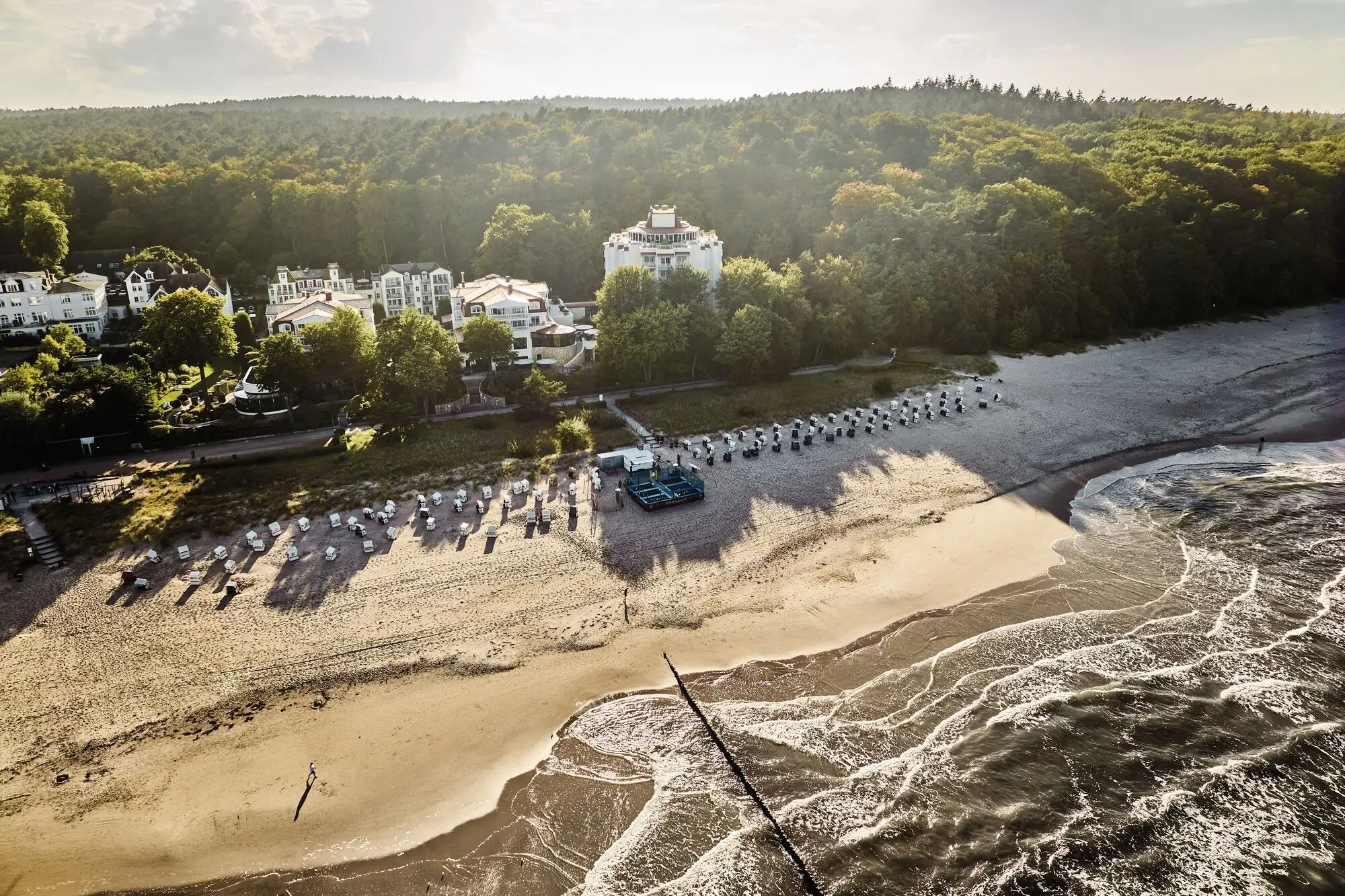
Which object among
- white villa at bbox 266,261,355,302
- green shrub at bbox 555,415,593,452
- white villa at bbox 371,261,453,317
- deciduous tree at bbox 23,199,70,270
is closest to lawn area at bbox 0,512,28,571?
green shrub at bbox 555,415,593,452

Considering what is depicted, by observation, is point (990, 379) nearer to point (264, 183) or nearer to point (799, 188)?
point (799, 188)

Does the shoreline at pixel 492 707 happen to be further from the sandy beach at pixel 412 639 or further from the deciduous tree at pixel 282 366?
the deciduous tree at pixel 282 366

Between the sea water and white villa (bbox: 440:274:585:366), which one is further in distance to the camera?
white villa (bbox: 440:274:585:366)

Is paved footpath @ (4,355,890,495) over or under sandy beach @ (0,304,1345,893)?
over

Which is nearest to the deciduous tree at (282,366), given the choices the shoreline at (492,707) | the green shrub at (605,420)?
the green shrub at (605,420)

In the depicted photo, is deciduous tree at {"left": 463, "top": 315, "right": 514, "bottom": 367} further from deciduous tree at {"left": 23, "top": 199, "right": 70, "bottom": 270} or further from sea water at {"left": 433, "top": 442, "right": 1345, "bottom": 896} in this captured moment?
deciduous tree at {"left": 23, "top": 199, "right": 70, "bottom": 270}

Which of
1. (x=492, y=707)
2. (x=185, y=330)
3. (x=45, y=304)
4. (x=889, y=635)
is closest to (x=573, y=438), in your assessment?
(x=492, y=707)

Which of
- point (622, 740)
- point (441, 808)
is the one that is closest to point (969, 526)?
point (622, 740)

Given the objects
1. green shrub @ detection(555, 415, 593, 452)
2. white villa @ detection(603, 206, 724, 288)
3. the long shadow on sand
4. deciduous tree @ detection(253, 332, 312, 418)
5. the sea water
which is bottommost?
the sea water
